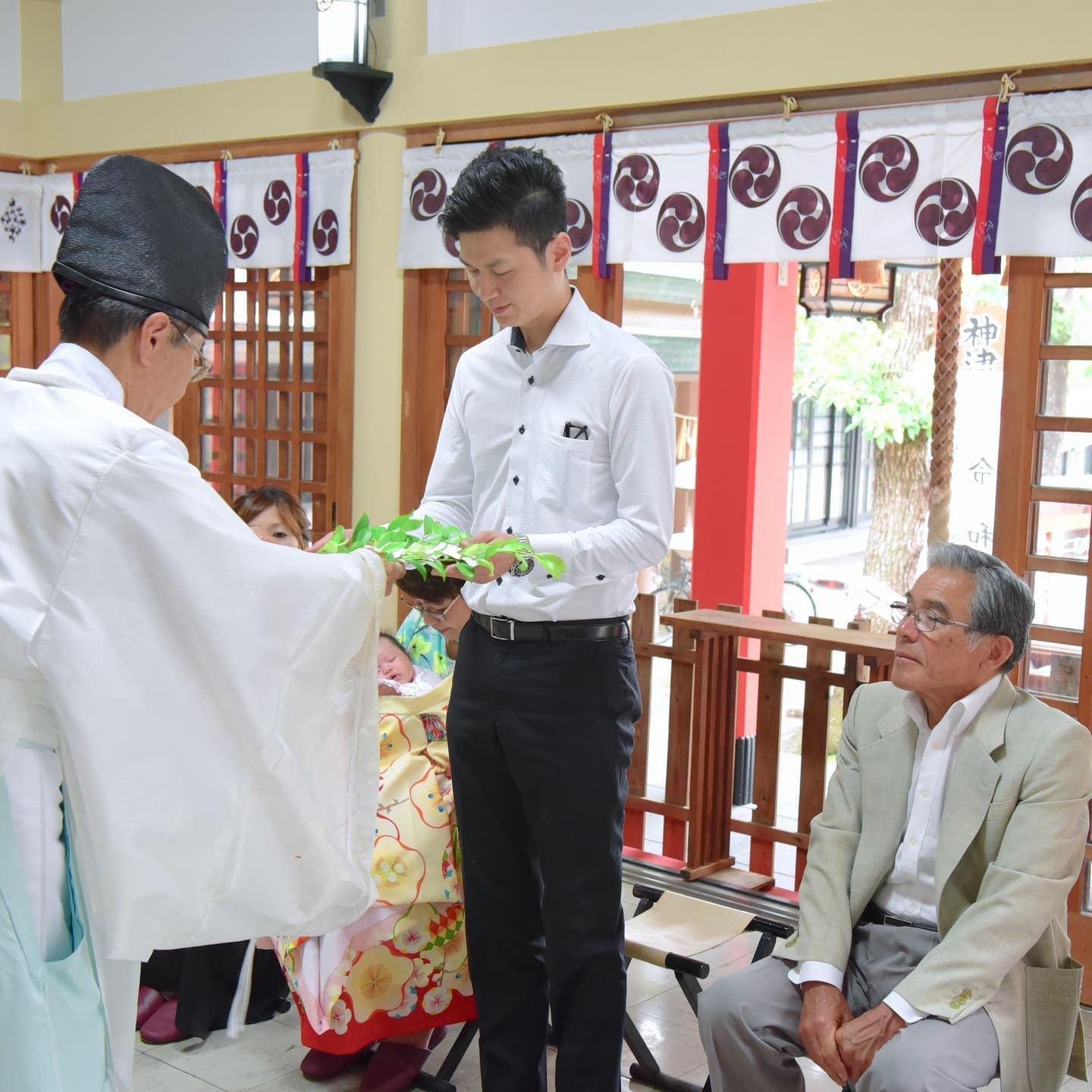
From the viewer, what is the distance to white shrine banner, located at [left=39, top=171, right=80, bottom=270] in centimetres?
587

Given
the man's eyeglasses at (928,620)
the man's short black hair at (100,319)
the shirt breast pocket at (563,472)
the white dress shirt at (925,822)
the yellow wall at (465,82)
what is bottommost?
the white dress shirt at (925,822)

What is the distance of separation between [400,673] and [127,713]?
170cm

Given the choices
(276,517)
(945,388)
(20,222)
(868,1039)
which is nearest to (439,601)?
(276,517)

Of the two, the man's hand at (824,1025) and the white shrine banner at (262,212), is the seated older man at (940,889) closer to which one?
the man's hand at (824,1025)

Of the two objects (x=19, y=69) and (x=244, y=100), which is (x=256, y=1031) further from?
(x=19, y=69)

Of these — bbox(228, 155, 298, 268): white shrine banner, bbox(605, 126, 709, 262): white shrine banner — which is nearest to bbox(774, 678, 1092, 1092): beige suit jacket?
bbox(605, 126, 709, 262): white shrine banner

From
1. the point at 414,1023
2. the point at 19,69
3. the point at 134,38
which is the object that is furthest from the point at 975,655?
the point at 19,69

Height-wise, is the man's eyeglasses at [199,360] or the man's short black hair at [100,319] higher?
the man's short black hair at [100,319]

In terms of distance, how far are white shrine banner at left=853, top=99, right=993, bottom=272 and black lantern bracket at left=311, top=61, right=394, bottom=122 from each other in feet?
6.22

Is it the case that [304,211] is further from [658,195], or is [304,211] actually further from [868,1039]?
[868,1039]

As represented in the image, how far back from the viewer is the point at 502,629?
2.53 meters

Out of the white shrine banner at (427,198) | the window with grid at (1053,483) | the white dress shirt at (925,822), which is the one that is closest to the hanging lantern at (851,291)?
the white shrine banner at (427,198)

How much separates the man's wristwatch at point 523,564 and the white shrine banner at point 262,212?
317cm

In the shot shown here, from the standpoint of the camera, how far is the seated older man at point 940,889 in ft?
7.53
